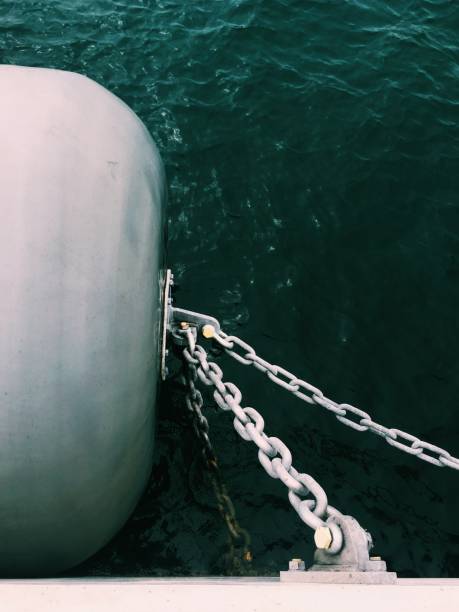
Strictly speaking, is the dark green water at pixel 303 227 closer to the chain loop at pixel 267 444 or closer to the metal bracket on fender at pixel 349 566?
the chain loop at pixel 267 444

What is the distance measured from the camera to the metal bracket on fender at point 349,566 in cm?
272

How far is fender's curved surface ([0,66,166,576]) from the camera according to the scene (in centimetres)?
304

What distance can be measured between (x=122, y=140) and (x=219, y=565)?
3.37m

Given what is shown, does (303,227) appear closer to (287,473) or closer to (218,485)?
(218,485)

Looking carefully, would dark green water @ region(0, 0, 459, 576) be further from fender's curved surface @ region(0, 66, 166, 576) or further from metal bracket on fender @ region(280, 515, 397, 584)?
metal bracket on fender @ region(280, 515, 397, 584)

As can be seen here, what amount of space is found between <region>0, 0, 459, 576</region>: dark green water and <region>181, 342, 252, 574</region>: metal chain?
86 millimetres

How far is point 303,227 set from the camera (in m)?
7.54

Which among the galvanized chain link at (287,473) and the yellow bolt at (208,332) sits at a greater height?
the galvanized chain link at (287,473)

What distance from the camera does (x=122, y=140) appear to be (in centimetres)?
381

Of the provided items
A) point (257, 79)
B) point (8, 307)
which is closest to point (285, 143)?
point (257, 79)
